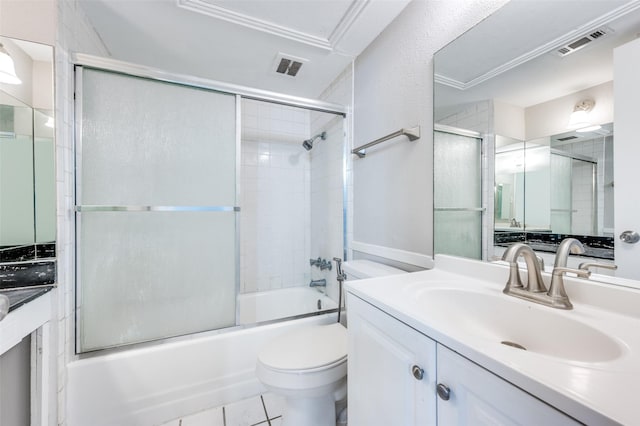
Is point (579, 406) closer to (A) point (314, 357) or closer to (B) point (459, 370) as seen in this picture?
(B) point (459, 370)

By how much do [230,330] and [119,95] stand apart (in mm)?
1438

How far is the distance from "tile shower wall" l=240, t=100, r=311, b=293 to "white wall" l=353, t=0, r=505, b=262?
965 millimetres

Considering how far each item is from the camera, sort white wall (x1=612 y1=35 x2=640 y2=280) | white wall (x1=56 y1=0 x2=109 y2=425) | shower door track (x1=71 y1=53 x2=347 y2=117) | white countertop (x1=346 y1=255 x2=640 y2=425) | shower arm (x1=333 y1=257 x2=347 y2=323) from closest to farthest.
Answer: white countertop (x1=346 y1=255 x2=640 y2=425), white wall (x1=612 y1=35 x2=640 y2=280), white wall (x1=56 y1=0 x2=109 y2=425), shower door track (x1=71 y1=53 x2=347 y2=117), shower arm (x1=333 y1=257 x2=347 y2=323)

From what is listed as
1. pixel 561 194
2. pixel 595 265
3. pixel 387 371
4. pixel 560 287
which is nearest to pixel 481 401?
pixel 387 371

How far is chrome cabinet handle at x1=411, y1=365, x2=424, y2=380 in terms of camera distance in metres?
0.60

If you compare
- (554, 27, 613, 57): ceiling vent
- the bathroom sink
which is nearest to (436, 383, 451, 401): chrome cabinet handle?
the bathroom sink

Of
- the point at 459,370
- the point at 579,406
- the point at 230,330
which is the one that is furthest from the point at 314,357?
the point at 579,406

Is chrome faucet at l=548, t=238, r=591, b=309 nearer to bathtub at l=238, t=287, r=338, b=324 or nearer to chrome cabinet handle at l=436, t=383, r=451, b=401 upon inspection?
chrome cabinet handle at l=436, t=383, r=451, b=401

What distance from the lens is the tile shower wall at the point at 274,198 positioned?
7.95 feet

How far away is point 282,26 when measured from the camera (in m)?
1.50

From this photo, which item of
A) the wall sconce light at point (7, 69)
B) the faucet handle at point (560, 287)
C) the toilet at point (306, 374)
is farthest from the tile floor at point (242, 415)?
the wall sconce light at point (7, 69)

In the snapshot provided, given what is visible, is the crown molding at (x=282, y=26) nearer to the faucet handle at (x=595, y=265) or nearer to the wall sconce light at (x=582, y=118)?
the wall sconce light at (x=582, y=118)

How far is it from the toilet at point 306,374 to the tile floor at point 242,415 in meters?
0.22

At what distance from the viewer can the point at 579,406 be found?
34 centimetres
